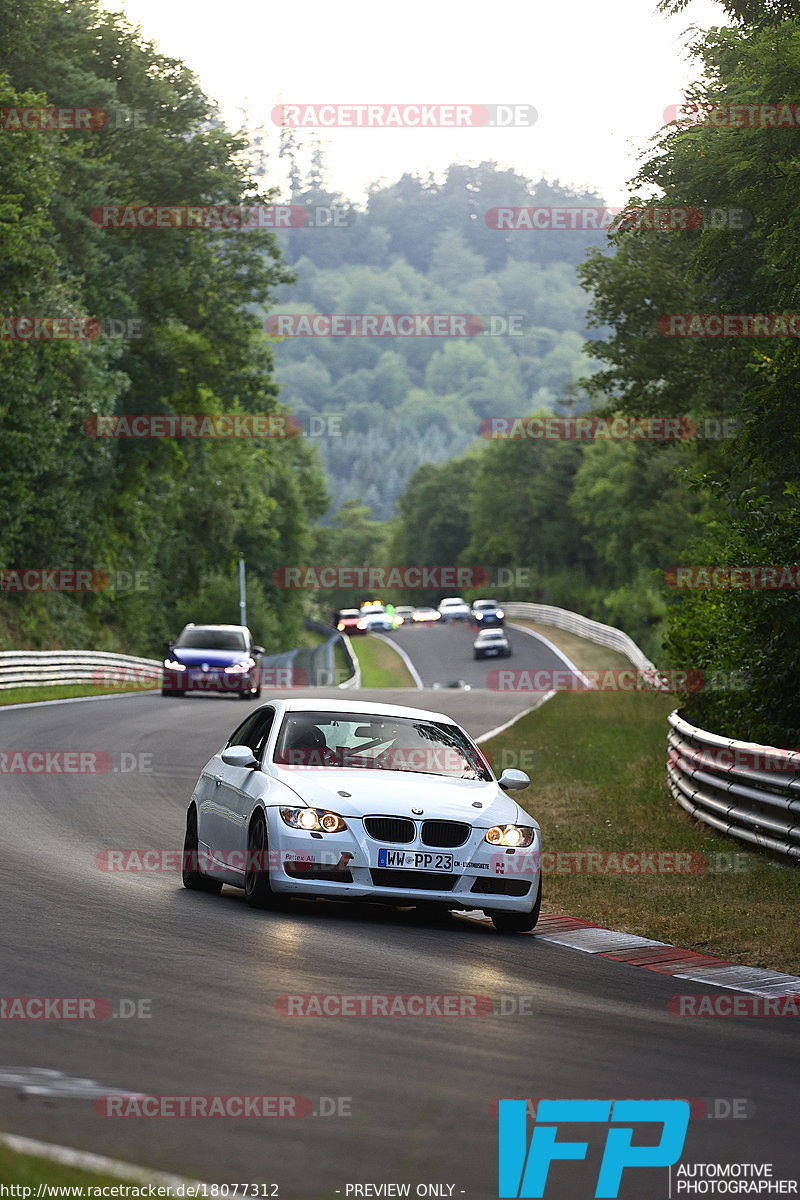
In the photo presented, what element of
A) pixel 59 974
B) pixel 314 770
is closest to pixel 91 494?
pixel 314 770

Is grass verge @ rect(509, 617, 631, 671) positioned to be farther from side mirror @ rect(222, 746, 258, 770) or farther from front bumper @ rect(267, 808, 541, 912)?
front bumper @ rect(267, 808, 541, 912)

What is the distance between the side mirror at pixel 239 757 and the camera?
11.3 m

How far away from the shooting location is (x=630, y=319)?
3778 centimetres

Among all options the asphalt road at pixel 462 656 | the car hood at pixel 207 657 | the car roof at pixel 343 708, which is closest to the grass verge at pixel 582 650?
the asphalt road at pixel 462 656

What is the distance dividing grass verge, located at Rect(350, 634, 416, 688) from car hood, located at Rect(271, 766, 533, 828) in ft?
226

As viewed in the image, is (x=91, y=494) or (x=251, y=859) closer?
(x=251, y=859)

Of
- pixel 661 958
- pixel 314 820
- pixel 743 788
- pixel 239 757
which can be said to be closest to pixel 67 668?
pixel 743 788

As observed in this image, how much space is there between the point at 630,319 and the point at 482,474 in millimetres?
120502

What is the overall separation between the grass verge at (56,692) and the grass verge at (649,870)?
42.8 feet

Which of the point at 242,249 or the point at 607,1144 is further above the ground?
the point at 242,249

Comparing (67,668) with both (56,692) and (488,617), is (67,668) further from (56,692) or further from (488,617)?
(488,617)

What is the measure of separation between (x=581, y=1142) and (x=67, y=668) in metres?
38.8

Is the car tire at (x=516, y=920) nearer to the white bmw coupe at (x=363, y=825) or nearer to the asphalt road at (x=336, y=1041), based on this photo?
the white bmw coupe at (x=363, y=825)

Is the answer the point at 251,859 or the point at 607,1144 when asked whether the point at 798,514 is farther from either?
the point at 607,1144
